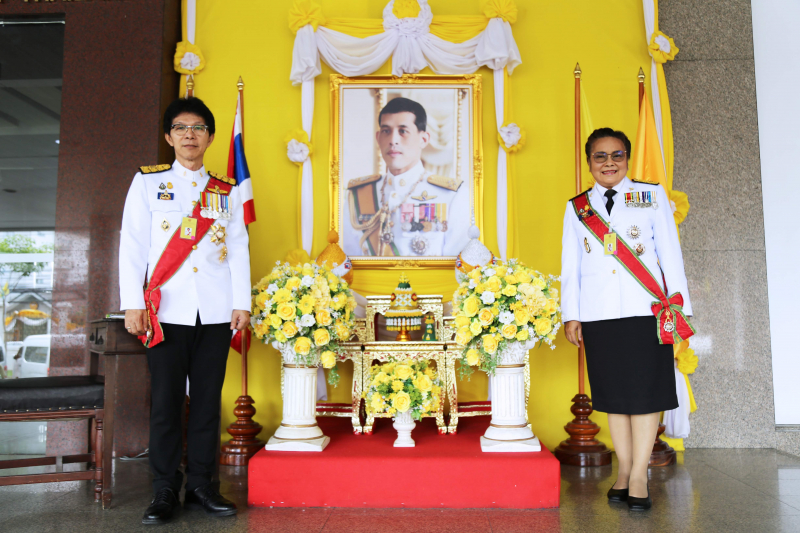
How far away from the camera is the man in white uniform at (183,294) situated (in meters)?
2.62

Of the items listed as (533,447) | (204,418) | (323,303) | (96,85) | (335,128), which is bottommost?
(533,447)

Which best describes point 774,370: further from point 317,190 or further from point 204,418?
point 204,418

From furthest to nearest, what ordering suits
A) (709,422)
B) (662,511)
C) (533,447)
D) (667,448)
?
(709,422) < (667,448) < (533,447) < (662,511)

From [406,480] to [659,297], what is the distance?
1476 mm

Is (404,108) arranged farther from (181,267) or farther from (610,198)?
(181,267)

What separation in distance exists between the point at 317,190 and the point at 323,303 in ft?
4.68

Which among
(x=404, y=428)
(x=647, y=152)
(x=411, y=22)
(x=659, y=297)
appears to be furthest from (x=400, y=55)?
(x=404, y=428)

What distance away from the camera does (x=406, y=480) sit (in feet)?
9.08

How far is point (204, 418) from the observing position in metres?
2.74

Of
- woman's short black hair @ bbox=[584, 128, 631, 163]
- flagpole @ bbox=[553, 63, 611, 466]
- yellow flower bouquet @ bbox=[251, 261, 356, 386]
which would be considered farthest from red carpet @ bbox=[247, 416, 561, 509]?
woman's short black hair @ bbox=[584, 128, 631, 163]

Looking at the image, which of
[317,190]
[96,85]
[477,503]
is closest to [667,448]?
[477,503]

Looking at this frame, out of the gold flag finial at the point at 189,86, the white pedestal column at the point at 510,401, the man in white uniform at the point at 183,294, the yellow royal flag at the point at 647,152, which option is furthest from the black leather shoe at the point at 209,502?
the yellow royal flag at the point at 647,152

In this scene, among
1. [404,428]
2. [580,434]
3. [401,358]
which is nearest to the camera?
[404,428]

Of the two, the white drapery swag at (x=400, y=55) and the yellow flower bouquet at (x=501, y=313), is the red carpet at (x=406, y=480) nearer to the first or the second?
the yellow flower bouquet at (x=501, y=313)
